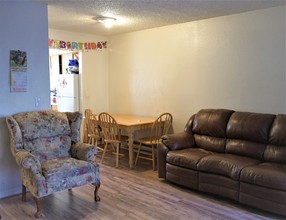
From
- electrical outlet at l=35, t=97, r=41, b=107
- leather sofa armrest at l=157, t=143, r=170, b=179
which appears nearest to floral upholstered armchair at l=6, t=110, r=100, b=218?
electrical outlet at l=35, t=97, r=41, b=107

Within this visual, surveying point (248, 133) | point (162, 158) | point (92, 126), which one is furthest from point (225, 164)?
point (92, 126)

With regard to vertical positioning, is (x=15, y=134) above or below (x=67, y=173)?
above

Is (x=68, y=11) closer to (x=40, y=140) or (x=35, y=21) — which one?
(x=35, y=21)

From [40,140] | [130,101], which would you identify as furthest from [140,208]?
[130,101]

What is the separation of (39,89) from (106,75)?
2.68 meters

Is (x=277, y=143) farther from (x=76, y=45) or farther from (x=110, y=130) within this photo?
(x=76, y=45)

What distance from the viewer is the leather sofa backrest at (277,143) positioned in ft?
11.2

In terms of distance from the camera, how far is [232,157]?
3555mm

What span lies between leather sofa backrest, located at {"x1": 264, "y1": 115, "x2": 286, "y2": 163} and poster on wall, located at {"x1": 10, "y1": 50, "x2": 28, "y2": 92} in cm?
308

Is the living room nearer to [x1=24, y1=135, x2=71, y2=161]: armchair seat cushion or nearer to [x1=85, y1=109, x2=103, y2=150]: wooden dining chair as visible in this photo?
[x1=24, y1=135, x2=71, y2=161]: armchair seat cushion

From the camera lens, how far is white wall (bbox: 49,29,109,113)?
5977mm

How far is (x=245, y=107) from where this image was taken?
13.6 feet

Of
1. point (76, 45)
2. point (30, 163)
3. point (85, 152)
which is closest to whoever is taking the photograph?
point (30, 163)

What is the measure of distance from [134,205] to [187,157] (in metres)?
0.92
